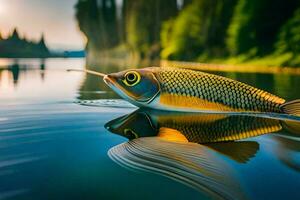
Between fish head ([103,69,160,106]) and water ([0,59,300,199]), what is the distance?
71cm

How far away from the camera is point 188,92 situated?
738 centimetres

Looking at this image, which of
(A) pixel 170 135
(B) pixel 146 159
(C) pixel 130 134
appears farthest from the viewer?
(C) pixel 130 134

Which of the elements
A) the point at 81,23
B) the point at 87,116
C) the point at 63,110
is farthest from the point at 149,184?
the point at 81,23

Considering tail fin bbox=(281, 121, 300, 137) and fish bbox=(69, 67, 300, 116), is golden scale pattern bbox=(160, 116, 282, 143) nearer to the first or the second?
tail fin bbox=(281, 121, 300, 137)

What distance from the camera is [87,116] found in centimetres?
709

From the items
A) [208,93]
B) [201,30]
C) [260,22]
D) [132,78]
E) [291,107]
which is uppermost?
[201,30]

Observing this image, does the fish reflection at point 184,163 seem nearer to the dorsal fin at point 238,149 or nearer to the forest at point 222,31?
the dorsal fin at point 238,149

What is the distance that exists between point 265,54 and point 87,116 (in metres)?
41.3

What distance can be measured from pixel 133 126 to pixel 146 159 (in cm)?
206

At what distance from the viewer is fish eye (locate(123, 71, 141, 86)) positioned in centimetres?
737

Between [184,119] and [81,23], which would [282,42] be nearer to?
[184,119]

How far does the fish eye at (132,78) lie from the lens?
7367 mm

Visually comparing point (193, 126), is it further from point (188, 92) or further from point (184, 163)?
point (184, 163)

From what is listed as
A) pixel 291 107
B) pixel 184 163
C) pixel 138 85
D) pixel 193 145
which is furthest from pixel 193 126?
pixel 184 163
